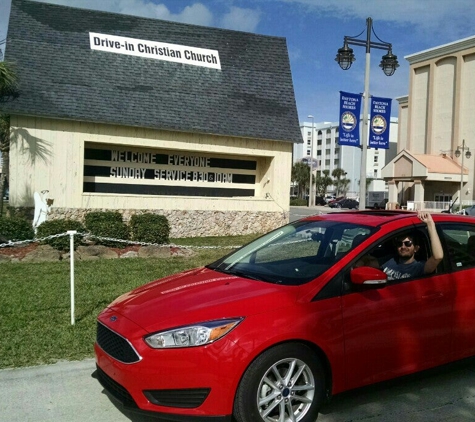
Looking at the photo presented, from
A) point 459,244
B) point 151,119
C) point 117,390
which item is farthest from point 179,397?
point 151,119

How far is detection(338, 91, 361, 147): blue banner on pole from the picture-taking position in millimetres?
15953

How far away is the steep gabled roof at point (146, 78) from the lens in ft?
56.1

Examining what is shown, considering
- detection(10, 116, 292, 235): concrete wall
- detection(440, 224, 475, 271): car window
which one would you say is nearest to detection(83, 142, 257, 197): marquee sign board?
detection(10, 116, 292, 235): concrete wall

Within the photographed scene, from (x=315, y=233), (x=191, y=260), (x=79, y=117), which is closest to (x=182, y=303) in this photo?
(x=315, y=233)

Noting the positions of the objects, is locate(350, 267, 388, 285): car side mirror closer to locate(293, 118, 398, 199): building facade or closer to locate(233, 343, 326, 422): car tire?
locate(233, 343, 326, 422): car tire

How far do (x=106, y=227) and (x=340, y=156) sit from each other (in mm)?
103588

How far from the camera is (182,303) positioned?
397cm

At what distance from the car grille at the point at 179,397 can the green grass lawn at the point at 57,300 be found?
88.0 inches

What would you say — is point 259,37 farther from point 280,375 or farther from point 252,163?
point 280,375

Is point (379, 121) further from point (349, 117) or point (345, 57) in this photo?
point (345, 57)

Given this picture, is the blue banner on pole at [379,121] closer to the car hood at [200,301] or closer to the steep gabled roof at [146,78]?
the steep gabled roof at [146,78]

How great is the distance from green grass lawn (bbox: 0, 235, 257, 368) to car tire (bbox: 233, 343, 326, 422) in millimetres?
2604

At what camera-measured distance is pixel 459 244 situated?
16.6 feet

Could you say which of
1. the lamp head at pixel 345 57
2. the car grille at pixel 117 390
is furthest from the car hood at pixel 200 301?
the lamp head at pixel 345 57
